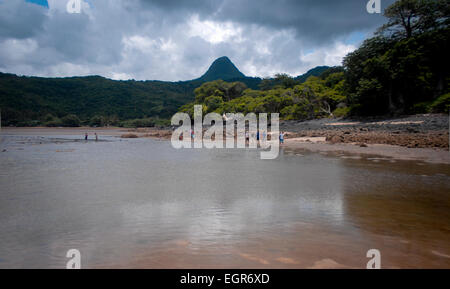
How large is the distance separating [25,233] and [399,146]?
64.5ft

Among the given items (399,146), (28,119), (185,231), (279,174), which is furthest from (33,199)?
(28,119)

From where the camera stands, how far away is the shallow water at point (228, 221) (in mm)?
3467

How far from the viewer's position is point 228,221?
16.1 feet

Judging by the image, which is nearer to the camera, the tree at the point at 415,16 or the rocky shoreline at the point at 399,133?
the rocky shoreline at the point at 399,133

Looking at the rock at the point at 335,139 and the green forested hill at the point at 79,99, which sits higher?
the green forested hill at the point at 79,99

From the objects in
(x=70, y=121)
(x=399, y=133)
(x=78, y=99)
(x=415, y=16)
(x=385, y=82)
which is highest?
(x=78, y=99)

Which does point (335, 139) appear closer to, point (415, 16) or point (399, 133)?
point (399, 133)

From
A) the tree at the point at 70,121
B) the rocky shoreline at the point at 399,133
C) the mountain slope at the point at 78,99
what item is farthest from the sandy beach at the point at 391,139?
the mountain slope at the point at 78,99

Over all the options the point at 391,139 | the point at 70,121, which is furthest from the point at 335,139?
the point at 70,121

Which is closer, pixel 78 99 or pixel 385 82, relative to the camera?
pixel 385 82

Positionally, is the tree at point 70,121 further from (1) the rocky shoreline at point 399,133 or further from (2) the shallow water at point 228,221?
(2) the shallow water at point 228,221

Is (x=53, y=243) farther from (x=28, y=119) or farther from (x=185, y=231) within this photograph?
(x=28, y=119)

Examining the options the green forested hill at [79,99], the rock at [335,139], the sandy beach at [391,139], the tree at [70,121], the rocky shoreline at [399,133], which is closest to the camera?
the sandy beach at [391,139]

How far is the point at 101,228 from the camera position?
15.0 feet
